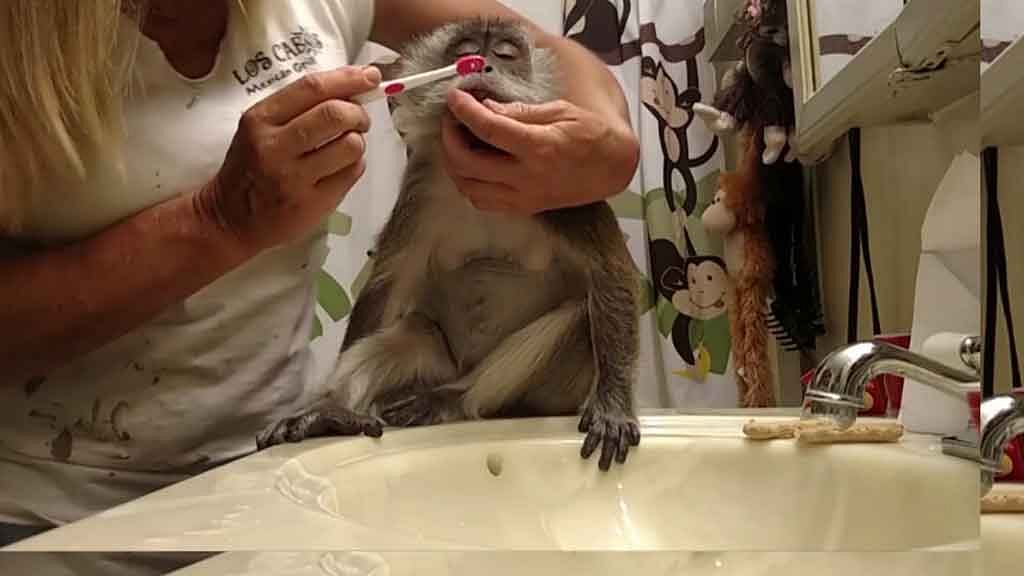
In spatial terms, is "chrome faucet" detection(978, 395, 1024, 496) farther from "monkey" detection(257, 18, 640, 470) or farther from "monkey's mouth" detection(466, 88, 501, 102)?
"monkey's mouth" detection(466, 88, 501, 102)

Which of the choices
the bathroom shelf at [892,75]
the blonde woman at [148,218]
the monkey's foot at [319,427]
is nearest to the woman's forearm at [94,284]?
the blonde woman at [148,218]

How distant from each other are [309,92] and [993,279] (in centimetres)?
49

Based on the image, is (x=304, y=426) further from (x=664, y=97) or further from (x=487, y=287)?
(x=664, y=97)

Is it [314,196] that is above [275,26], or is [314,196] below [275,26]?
below

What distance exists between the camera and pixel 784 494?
0.75 m

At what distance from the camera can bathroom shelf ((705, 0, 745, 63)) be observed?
2.69 ft

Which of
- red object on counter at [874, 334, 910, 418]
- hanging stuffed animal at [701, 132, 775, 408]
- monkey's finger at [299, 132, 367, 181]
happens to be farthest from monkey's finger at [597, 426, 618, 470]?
monkey's finger at [299, 132, 367, 181]

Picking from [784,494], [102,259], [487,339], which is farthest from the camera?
[487,339]

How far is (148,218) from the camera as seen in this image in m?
0.65

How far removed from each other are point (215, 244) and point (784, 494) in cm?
49

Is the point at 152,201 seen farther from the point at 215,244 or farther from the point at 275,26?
the point at 275,26

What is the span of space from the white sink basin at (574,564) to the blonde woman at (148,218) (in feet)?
0.71


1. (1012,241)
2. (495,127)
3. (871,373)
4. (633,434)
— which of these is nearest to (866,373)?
(871,373)

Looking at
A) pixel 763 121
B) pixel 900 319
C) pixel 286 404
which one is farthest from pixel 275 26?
pixel 900 319
